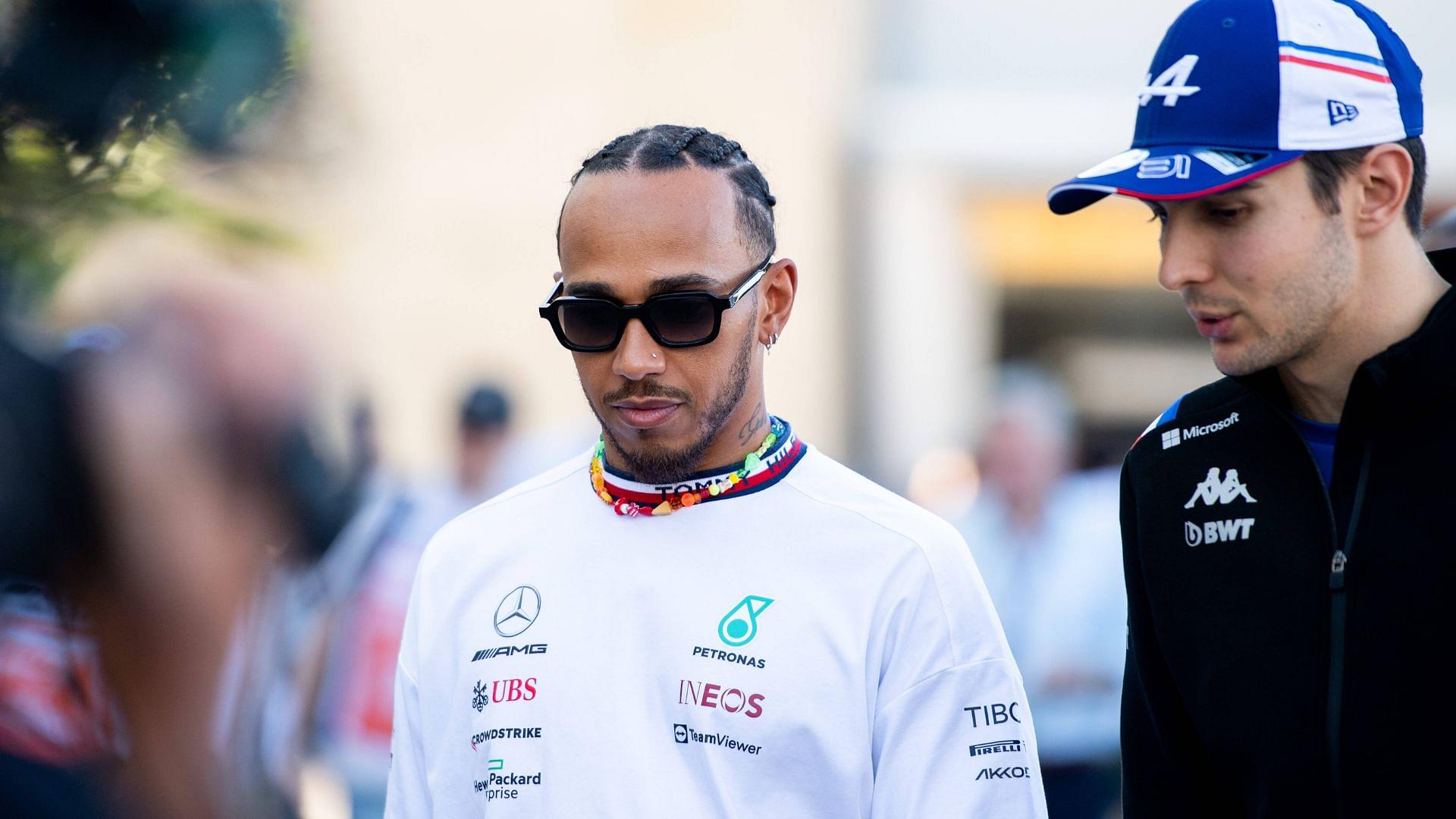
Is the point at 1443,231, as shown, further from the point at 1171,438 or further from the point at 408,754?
the point at 408,754

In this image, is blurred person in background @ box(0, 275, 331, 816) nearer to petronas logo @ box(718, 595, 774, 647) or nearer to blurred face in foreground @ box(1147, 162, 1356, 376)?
petronas logo @ box(718, 595, 774, 647)

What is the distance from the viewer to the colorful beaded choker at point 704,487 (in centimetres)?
269

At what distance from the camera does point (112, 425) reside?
10.4ft

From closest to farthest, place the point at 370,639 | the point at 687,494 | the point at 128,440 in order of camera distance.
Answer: the point at 687,494 < the point at 128,440 < the point at 370,639

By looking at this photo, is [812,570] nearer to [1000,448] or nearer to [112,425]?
[112,425]

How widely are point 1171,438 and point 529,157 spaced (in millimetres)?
7898

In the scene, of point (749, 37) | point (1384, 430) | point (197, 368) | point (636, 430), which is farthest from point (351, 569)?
point (749, 37)

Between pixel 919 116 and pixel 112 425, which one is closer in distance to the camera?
pixel 112 425

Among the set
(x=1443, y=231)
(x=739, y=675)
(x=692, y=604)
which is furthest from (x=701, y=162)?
(x=1443, y=231)

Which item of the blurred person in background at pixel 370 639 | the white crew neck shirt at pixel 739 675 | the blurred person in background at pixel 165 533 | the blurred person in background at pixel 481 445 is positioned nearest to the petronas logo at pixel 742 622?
the white crew neck shirt at pixel 739 675

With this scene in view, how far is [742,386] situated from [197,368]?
1269mm

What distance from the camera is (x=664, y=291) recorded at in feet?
8.61

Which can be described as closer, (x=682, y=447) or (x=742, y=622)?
(x=742, y=622)

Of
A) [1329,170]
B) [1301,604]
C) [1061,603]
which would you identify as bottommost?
[1061,603]
